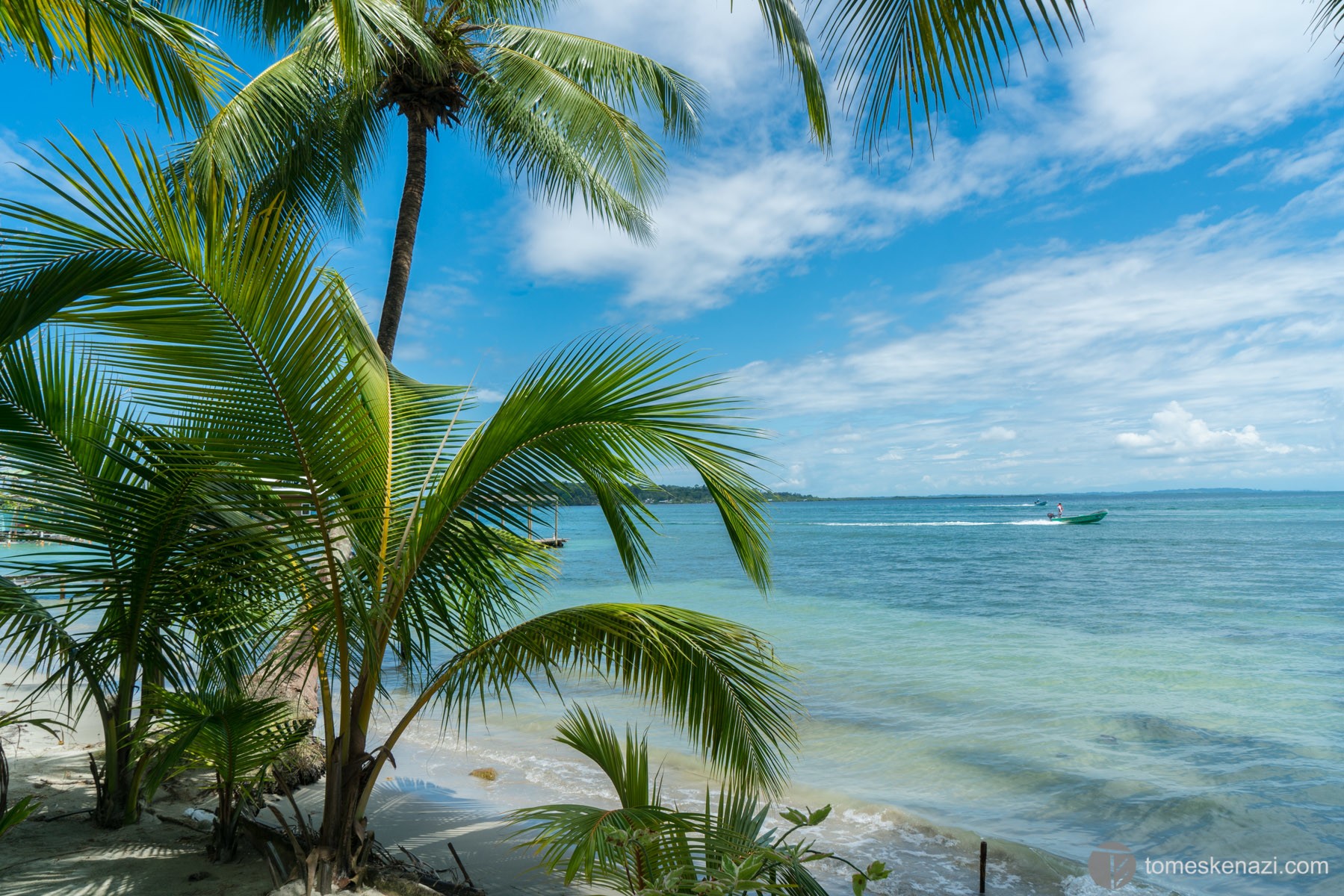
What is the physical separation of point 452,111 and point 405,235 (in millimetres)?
1992

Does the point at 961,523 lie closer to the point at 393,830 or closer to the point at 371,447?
the point at 393,830

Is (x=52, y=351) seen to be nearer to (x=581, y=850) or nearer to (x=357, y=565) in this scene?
(x=357, y=565)

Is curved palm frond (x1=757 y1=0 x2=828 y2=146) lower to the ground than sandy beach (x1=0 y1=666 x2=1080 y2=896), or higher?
higher

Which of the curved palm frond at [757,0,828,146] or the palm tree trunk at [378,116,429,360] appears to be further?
the palm tree trunk at [378,116,429,360]

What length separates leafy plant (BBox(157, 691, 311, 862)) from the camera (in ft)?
10.6

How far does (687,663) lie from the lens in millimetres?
3252

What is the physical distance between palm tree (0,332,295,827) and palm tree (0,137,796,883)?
0.31 m

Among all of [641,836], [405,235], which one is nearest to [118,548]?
[641,836]

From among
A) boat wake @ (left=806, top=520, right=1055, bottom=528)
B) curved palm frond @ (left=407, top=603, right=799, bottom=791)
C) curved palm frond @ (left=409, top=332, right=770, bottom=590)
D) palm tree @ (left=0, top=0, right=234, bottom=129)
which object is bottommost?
curved palm frond @ (left=407, top=603, right=799, bottom=791)

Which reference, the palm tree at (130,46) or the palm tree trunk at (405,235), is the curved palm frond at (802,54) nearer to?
the palm tree at (130,46)

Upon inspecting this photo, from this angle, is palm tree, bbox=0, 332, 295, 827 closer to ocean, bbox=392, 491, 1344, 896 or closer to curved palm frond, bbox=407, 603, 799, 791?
curved palm frond, bbox=407, 603, 799, 791

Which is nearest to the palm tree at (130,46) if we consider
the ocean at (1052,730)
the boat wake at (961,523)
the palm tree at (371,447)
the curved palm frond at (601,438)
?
the palm tree at (371,447)

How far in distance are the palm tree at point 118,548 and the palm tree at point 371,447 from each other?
31 centimetres

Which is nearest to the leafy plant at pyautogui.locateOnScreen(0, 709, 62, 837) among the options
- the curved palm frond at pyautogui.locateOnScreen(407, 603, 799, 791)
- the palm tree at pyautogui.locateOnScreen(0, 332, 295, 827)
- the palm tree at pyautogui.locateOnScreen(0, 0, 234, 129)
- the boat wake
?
the palm tree at pyautogui.locateOnScreen(0, 332, 295, 827)
